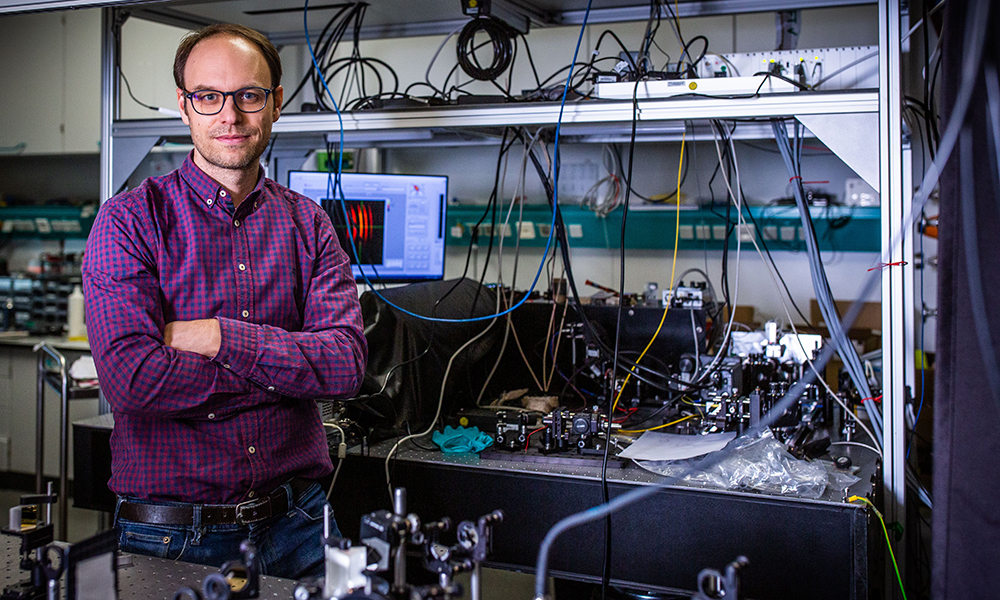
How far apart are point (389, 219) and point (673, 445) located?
1.10 metres

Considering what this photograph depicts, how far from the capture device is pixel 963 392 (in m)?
0.94

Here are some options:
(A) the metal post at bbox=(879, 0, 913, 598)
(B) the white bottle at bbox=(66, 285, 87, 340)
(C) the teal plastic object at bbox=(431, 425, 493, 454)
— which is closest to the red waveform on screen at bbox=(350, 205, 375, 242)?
(C) the teal plastic object at bbox=(431, 425, 493, 454)

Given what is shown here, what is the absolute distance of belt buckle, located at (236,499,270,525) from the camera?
1425mm

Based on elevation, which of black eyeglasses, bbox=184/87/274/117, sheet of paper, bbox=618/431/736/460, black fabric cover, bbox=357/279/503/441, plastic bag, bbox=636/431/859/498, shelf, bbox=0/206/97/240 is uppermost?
shelf, bbox=0/206/97/240

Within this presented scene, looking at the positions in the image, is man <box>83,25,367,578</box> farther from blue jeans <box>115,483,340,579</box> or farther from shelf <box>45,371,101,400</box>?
shelf <box>45,371,101,400</box>

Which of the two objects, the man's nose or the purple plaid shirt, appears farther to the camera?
the man's nose

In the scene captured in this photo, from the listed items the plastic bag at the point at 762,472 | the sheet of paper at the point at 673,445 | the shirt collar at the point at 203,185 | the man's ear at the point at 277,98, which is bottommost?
the plastic bag at the point at 762,472

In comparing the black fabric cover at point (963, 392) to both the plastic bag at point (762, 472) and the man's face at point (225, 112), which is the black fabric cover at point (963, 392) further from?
the man's face at point (225, 112)

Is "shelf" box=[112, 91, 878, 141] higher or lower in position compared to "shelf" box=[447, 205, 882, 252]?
higher

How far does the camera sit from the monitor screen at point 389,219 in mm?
2467

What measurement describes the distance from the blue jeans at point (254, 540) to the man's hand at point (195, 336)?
271 mm

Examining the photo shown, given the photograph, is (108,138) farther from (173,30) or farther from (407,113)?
(173,30)

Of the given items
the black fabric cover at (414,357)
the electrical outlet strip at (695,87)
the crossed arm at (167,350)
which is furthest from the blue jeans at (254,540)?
the electrical outlet strip at (695,87)

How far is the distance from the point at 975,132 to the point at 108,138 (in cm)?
241
